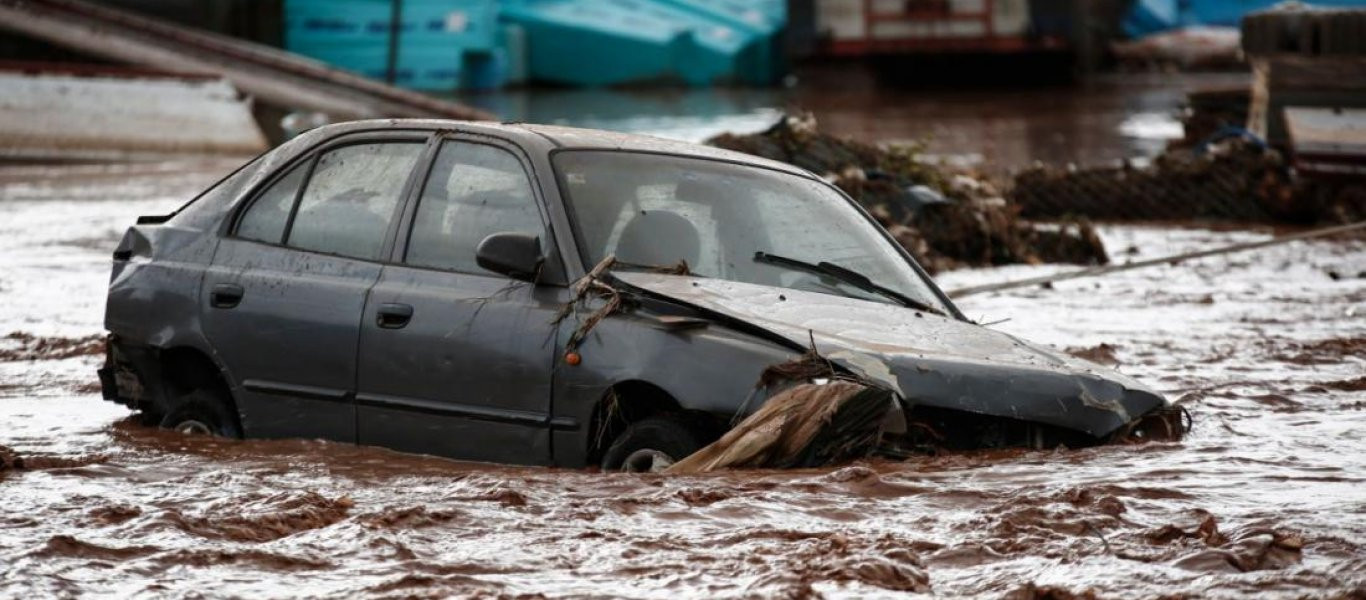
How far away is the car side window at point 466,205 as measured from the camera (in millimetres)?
6836

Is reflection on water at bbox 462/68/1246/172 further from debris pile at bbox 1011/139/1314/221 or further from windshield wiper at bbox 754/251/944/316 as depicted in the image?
windshield wiper at bbox 754/251/944/316

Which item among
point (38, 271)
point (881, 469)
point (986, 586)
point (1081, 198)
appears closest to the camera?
point (986, 586)

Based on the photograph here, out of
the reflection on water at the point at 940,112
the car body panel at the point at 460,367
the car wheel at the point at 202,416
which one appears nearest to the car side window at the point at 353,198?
the car body panel at the point at 460,367

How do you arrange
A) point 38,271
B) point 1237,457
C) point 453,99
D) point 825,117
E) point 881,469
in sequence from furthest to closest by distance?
point 453,99 < point 825,117 < point 38,271 < point 1237,457 < point 881,469

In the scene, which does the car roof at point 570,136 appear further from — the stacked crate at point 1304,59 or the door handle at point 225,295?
the stacked crate at point 1304,59

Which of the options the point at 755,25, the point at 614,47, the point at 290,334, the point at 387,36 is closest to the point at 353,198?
the point at 290,334

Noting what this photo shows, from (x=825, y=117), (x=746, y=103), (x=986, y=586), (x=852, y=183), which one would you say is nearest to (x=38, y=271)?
(x=852, y=183)

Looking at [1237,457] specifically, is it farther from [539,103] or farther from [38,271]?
[539,103]

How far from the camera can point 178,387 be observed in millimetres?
7613

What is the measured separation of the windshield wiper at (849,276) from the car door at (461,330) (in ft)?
2.58

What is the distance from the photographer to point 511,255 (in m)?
6.53

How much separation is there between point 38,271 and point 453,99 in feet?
94.8

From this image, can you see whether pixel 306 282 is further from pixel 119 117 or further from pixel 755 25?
pixel 755 25

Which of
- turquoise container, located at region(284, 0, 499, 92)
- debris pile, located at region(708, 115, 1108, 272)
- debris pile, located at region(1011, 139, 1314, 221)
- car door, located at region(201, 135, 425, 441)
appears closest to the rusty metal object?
debris pile, located at region(1011, 139, 1314, 221)
